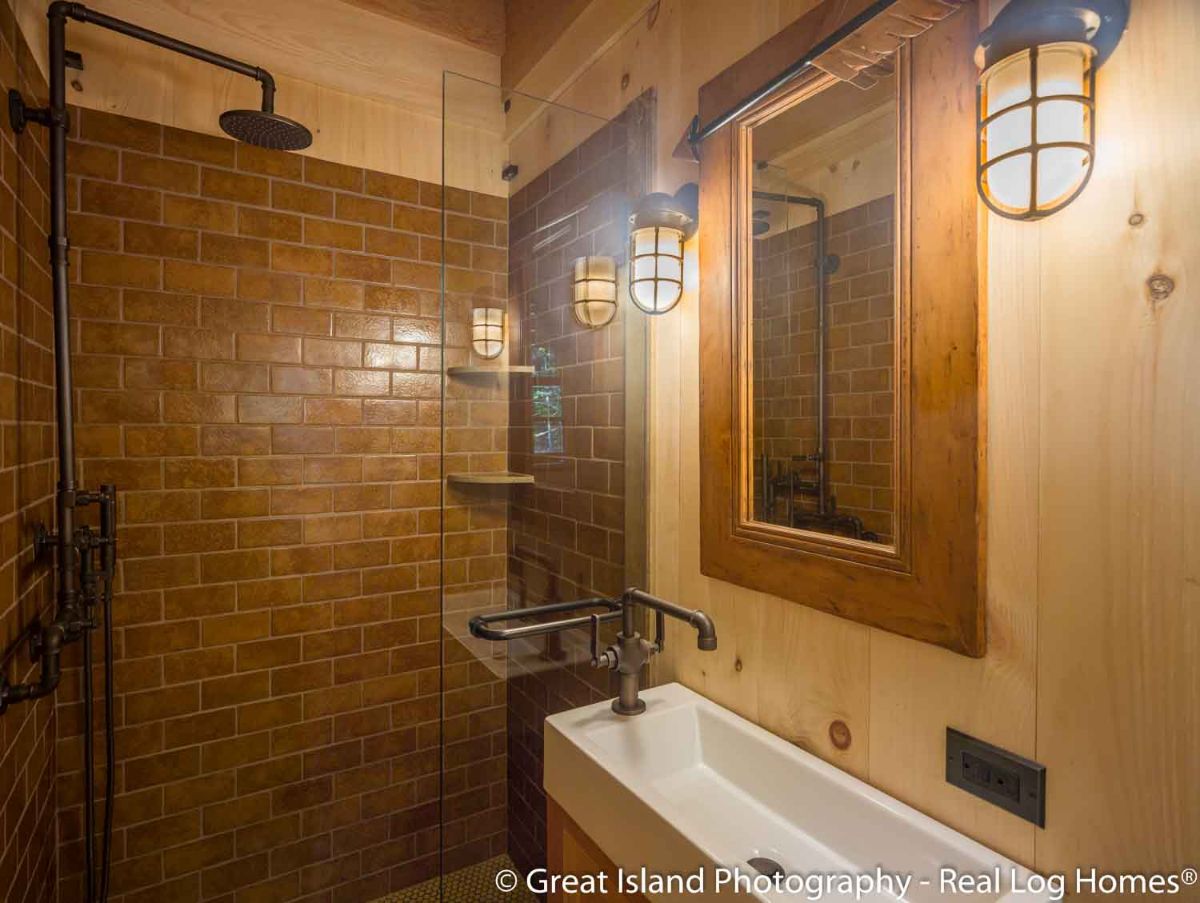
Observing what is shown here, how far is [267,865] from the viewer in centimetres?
187

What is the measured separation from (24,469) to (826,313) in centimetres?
174

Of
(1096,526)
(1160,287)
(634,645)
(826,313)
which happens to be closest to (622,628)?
(634,645)

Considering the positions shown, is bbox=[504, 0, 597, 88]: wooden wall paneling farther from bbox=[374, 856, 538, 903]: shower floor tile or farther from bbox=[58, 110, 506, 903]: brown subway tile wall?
bbox=[374, 856, 538, 903]: shower floor tile

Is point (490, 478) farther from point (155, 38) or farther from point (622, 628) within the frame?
point (155, 38)

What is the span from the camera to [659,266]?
1417 millimetres

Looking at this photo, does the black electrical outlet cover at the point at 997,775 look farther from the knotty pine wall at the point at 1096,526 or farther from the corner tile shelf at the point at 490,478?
the corner tile shelf at the point at 490,478

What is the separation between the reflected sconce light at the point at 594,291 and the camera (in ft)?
5.20

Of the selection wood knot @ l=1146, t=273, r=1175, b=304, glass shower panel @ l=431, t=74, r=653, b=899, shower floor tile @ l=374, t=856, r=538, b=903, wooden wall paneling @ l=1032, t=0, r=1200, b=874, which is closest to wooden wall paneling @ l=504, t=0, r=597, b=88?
glass shower panel @ l=431, t=74, r=653, b=899

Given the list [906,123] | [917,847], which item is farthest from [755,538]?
[906,123]

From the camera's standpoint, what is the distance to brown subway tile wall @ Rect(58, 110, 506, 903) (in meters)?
1.67

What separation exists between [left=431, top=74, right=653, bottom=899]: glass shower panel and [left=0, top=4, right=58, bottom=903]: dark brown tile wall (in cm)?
86

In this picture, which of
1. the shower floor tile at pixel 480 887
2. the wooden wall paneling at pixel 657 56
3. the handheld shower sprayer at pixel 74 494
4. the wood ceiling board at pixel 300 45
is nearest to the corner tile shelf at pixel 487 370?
the wooden wall paneling at pixel 657 56

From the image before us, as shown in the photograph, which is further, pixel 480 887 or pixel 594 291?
pixel 480 887

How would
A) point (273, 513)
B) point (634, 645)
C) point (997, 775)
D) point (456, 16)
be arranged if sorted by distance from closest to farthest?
point (997, 775)
point (634, 645)
point (273, 513)
point (456, 16)
